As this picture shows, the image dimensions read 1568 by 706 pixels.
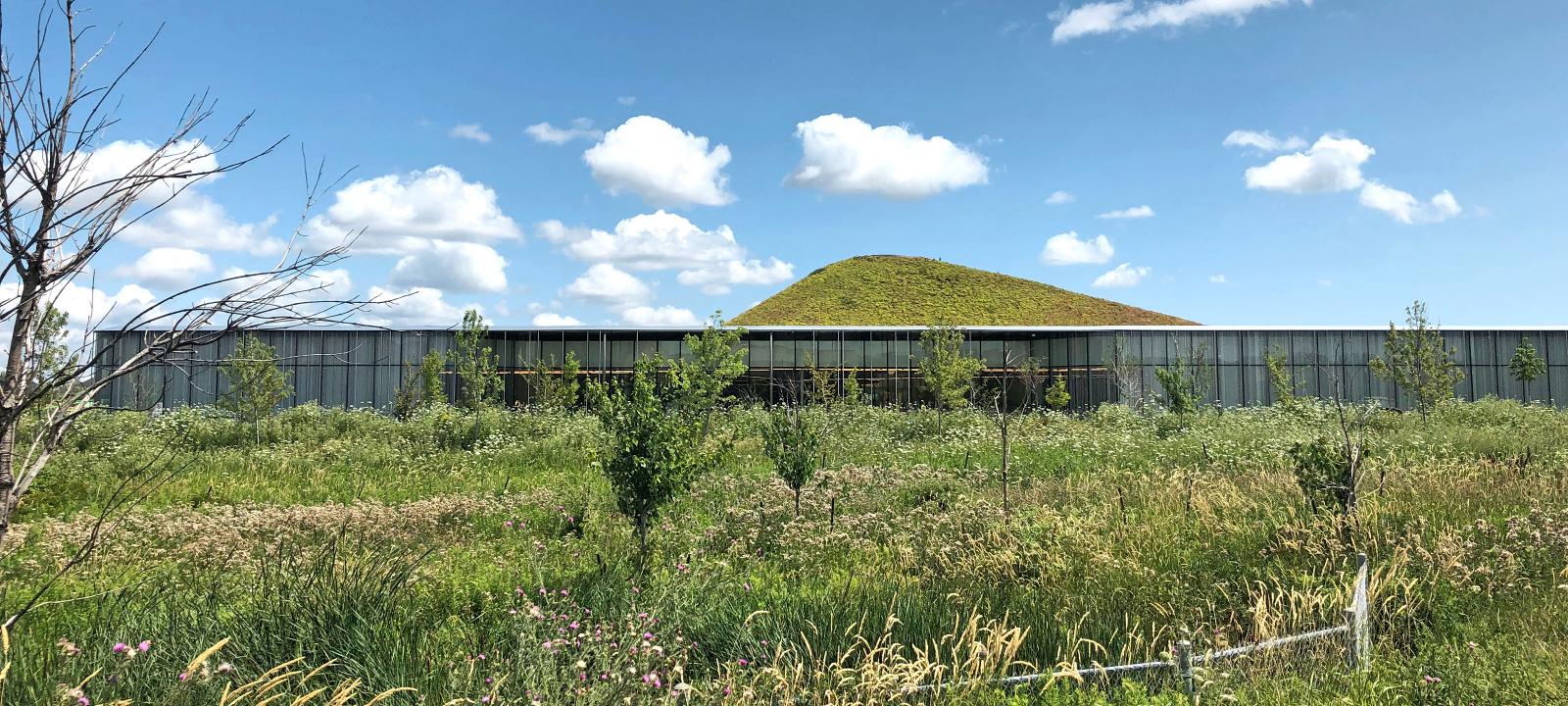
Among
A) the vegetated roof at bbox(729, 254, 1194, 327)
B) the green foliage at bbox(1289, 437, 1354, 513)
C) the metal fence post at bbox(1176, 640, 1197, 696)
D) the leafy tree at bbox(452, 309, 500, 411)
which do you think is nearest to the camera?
the metal fence post at bbox(1176, 640, 1197, 696)

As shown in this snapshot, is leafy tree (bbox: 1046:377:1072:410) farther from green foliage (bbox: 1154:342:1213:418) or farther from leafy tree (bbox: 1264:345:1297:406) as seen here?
leafy tree (bbox: 1264:345:1297:406)

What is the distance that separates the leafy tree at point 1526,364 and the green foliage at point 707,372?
33.7 m

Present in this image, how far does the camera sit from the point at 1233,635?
20.5 ft

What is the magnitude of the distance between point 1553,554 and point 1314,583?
235 centimetres

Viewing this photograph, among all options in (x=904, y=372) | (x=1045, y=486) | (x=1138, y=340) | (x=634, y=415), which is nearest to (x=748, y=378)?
(x=904, y=372)

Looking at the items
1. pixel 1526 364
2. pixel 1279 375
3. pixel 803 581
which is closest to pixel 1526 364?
pixel 1526 364

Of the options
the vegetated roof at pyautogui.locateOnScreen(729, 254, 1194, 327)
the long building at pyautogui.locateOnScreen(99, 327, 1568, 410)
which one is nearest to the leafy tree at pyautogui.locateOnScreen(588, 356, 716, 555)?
the long building at pyautogui.locateOnScreen(99, 327, 1568, 410)

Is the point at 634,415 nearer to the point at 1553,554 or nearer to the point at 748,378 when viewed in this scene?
the point at 1553,554

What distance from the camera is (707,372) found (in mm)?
23125

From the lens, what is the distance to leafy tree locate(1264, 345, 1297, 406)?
104ft

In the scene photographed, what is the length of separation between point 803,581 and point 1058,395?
3075 centimetres

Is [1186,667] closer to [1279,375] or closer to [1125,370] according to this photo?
[1125,370]

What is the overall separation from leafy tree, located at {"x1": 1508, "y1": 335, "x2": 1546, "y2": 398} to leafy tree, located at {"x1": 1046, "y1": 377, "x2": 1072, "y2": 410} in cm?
1816

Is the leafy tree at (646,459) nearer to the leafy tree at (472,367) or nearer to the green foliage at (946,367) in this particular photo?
the leafy tree at (472,367)
